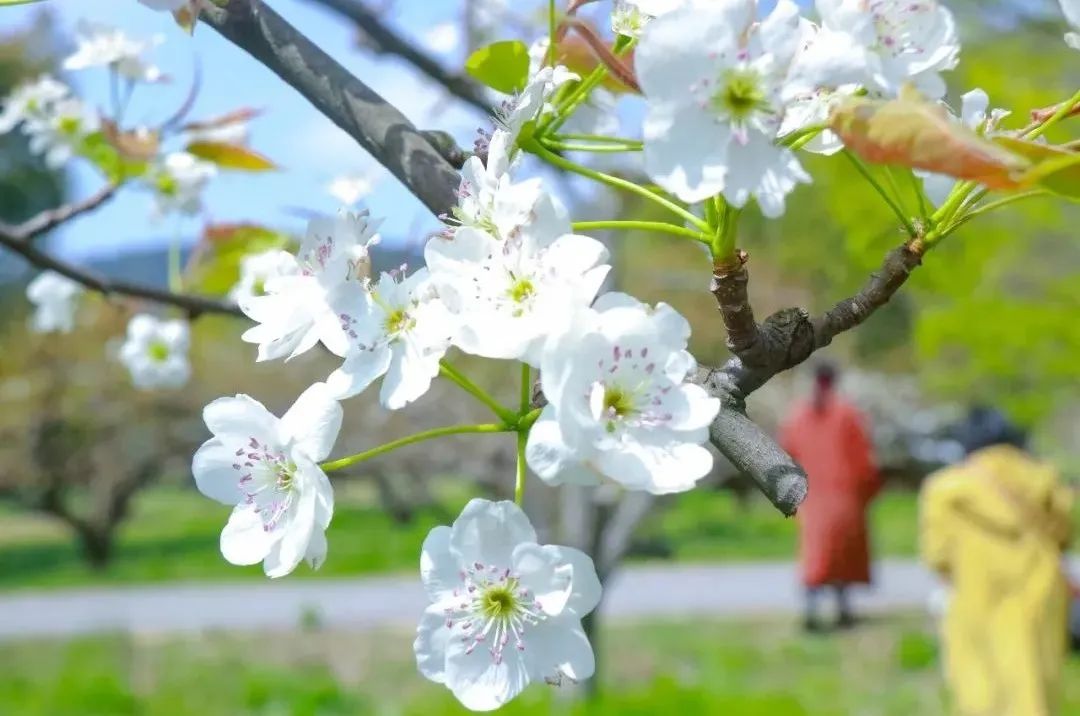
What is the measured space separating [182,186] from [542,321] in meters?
1.50

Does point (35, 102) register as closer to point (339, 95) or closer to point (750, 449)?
point (339, 95)

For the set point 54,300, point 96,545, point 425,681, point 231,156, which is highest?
point 231,156

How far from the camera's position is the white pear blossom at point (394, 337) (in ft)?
1.76

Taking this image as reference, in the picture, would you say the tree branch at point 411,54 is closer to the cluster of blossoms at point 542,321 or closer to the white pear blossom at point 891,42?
the cluster of blossoms at point 542,321

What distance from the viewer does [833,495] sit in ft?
20.4

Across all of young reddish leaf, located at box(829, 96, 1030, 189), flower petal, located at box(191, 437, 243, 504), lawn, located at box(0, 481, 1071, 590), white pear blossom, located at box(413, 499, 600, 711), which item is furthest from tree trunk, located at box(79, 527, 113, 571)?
young reddish leaf, located at box(829, 96, 1030, 189)

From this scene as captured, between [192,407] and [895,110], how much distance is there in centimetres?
1132

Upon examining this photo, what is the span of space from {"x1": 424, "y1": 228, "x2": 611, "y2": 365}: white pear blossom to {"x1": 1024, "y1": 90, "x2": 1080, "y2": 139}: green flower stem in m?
0.25

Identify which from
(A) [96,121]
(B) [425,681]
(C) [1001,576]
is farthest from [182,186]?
(B) [425,681]

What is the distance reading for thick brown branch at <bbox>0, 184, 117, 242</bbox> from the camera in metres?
1.37

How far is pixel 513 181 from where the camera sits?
22.7 inches

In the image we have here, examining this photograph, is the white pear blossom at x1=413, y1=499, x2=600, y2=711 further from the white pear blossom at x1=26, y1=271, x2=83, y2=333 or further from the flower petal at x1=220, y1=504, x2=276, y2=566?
the white pear blossom at x1=26, y1=271, x2=83, y2=333

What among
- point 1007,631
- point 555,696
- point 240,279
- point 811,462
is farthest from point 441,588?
point 811,462

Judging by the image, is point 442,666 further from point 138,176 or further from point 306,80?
point 138,176
